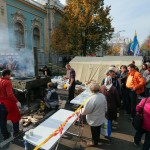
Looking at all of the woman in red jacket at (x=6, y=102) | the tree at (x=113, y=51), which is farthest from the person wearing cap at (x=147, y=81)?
the tree at (x=113, y=51)

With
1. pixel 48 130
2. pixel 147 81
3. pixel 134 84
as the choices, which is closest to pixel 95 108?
pixel 48 130

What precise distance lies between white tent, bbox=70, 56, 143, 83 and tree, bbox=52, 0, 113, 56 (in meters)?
8.24

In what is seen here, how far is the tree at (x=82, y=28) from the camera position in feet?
72.8

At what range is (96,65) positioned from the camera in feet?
46.0

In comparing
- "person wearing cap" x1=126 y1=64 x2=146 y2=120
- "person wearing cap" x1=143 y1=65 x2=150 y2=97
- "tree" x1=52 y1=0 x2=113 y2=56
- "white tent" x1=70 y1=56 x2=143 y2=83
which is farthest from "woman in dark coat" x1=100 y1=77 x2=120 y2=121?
"tree" x1=52 y1=0 x2=113 y2=56

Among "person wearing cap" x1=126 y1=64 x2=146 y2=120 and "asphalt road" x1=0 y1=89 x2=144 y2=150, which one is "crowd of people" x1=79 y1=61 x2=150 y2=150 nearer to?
"person wearing cap" x1=126 y1=64 x2=146 y2=120

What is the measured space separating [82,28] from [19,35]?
7233 millimetres

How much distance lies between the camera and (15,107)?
16.4 ft

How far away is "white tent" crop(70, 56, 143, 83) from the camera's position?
13.6 metres

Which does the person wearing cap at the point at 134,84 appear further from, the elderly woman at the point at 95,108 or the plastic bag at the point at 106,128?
the elderly woman at the point at 95,108

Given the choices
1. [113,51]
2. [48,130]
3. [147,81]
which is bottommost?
[48,130]

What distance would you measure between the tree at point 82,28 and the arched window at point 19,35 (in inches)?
163

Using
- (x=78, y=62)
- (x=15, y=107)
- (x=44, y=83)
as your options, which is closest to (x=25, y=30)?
(x=78, y=62)

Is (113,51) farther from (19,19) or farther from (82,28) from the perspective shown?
(19,19)
